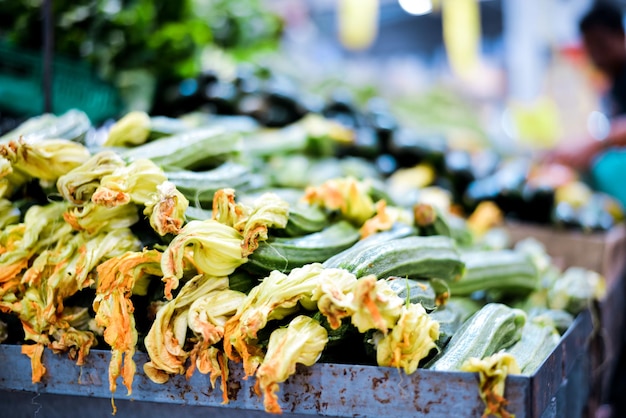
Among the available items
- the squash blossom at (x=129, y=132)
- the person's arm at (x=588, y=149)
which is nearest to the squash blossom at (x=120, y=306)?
the squash blossom at (x=129, y=132)

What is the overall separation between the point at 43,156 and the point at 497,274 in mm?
1907

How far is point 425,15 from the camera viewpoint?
13000 millimetres

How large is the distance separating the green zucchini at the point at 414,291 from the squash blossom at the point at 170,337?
550 millimetres

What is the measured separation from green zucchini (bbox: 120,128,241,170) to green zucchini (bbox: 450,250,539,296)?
1.08 m

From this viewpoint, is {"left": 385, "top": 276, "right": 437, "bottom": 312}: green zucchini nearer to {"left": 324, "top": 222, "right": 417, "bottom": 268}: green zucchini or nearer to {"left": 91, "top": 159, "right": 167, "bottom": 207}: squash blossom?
{"left": 324, "top": 222, "right": 417, "bottom": 268}: green zucchini

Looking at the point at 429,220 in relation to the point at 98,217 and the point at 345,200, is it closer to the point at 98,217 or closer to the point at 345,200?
the point at 345,200

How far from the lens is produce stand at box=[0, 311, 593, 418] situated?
1445 millimetres

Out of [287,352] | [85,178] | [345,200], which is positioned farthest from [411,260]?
[85,178]

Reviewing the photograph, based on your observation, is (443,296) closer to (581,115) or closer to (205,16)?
(205,16)

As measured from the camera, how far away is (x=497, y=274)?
2633 mm

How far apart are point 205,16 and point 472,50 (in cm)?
514

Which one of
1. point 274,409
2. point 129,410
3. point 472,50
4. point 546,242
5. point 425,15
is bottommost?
point 546,242

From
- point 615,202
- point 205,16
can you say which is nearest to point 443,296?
point 205,16

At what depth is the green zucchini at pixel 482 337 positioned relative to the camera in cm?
159
